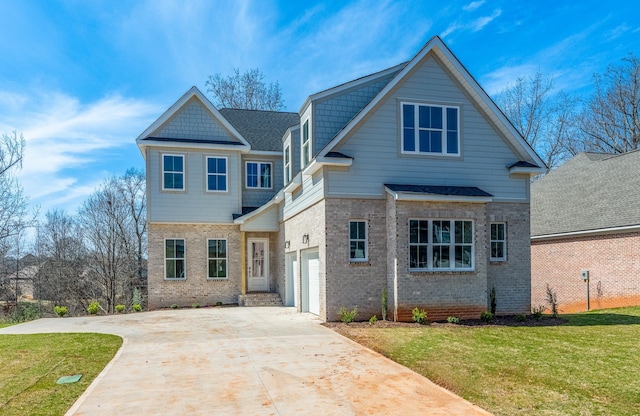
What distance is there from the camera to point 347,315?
13078 mm

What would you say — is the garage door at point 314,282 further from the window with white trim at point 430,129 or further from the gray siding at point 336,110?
the window with white trim at point 430,129

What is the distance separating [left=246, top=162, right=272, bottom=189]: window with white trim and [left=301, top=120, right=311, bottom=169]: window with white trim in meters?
5.95

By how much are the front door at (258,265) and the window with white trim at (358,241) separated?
788 cm

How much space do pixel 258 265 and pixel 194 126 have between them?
6762 millimetres

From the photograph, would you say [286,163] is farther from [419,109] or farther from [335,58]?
[419,109]

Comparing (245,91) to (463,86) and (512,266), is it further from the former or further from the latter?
(512,266)

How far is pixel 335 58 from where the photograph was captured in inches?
664

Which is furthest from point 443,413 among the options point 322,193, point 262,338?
point 322,193

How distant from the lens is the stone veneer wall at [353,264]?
44.1 ft

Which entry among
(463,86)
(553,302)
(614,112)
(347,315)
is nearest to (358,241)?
(347,315)

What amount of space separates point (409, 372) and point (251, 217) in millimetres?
12916

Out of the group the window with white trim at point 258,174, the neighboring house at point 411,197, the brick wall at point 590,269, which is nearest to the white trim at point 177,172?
the window with white trim at point 258,174

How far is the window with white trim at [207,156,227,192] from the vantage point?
2031 centimetres

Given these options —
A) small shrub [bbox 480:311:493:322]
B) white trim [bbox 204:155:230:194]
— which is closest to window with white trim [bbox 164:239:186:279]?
white trim [bbox 204:155:230:194]
